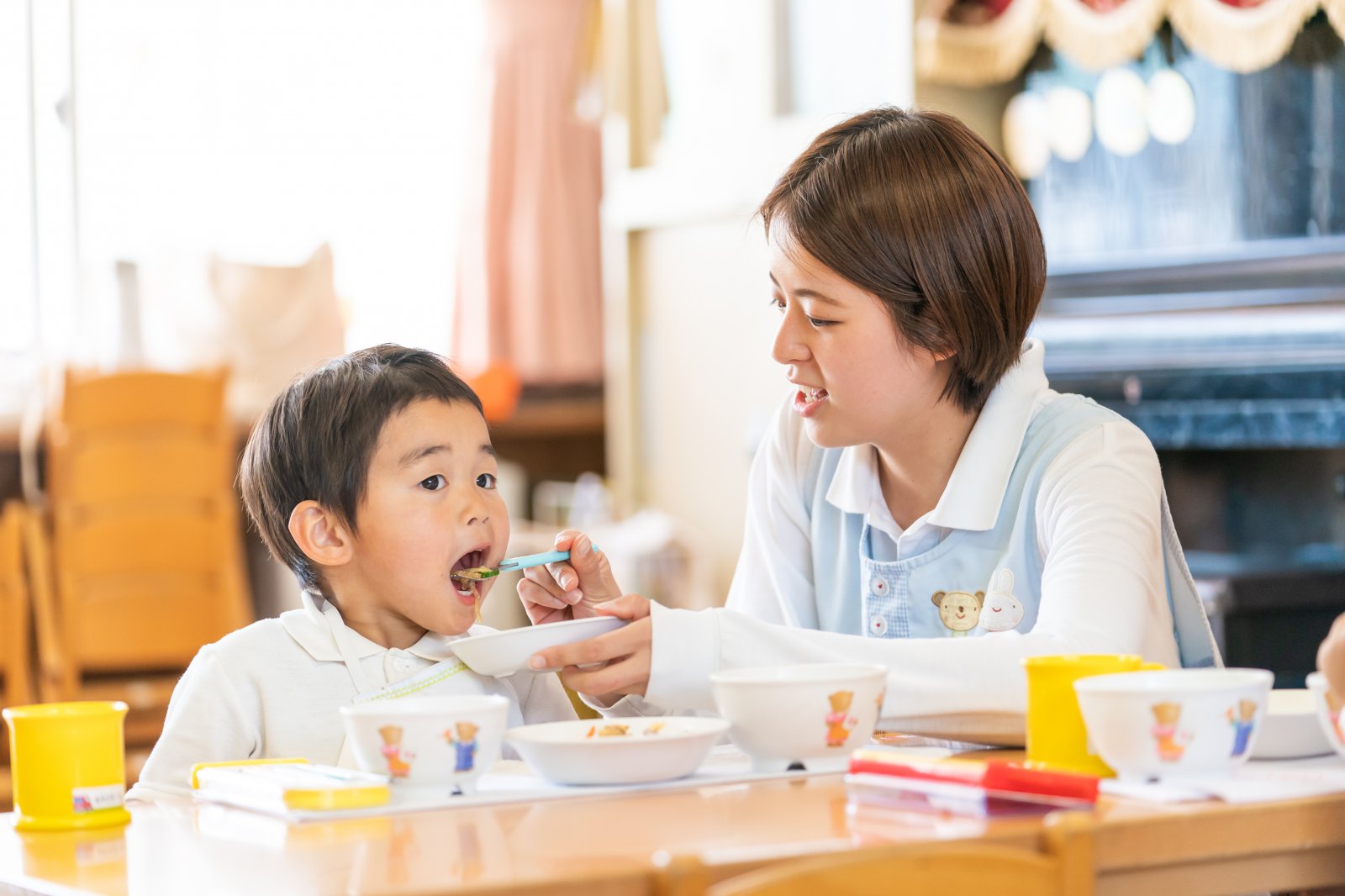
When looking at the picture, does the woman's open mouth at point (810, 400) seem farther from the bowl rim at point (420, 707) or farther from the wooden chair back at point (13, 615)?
the wooden chair back at point (13, 615)

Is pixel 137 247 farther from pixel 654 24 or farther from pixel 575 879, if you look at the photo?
pixel 575 879

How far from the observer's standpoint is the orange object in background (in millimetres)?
4312

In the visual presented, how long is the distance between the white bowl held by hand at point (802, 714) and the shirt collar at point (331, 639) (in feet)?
1.23

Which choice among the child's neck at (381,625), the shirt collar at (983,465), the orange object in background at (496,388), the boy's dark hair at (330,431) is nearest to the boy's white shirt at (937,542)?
the shirt collar at (983,465)

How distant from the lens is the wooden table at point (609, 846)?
2.85ft

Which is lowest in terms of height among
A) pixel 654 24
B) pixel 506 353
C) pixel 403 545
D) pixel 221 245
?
pixel 403 545

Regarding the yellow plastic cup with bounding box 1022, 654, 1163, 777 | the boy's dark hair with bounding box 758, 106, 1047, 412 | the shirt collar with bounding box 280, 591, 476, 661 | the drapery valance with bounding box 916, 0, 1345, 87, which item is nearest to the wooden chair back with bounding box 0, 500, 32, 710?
the drapery valance with bounding box 916, 0, 1345, 87

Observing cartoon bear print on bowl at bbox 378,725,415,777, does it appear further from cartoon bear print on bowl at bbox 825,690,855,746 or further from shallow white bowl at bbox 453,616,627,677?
cartoon bear print on bowl at bbox 825,690,855,746

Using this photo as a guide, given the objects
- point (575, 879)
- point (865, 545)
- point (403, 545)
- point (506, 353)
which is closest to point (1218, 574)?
point (865, 545)

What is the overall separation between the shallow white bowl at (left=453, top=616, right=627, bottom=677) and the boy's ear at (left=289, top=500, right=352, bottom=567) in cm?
29

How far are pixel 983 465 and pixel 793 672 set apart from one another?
0.48 m

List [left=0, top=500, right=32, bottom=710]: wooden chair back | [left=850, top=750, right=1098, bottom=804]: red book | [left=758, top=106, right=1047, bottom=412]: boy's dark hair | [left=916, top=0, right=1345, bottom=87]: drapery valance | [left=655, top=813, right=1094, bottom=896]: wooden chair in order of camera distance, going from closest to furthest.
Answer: [left=655, top=813, right=1094, bottom=896]: wooden chair, [left=850, top=750, right=1098, bottom=804]: red book, [left=758, top=106, right=1047, bottom=412]: boy's dark hair, [left=916, top=0, right=1345, bottom=87]: drapery valance, [left=0, top=500, right=32, bottom=710]: wooden chair back

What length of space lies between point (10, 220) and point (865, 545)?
313 centimetres

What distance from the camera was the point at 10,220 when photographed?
4.16 m
